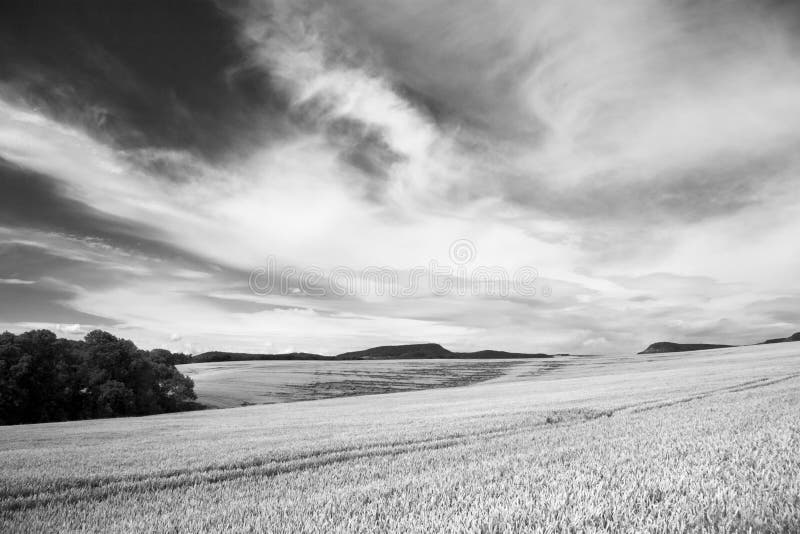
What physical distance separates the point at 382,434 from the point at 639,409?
11534 millimetres

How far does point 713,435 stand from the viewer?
34.1 ft

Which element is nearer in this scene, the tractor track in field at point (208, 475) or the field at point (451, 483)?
the field at point (451, 483)

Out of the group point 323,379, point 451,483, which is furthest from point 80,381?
point 451,483

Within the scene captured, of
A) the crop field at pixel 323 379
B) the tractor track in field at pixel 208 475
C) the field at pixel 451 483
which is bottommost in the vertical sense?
the crop field at pixel 323 379

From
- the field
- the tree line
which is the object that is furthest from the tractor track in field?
the tree line

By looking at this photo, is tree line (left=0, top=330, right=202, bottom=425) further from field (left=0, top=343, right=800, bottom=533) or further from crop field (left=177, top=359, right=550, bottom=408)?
field (left=0, top=343, right=800, bottom=533)

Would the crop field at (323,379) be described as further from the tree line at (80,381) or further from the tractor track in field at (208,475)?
the tractor track in field at (208,475)

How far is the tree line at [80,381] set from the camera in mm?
46656

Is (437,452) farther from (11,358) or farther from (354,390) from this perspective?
(354,390)

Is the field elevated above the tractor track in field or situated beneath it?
elevated above

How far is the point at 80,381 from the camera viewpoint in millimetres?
51375

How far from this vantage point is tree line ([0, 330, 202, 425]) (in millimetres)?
46656

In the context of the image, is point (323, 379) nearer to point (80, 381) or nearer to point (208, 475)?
point (80, 381)

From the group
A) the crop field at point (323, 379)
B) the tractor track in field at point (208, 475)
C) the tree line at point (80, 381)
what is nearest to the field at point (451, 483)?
the tractor track in field at point (208, 475)
